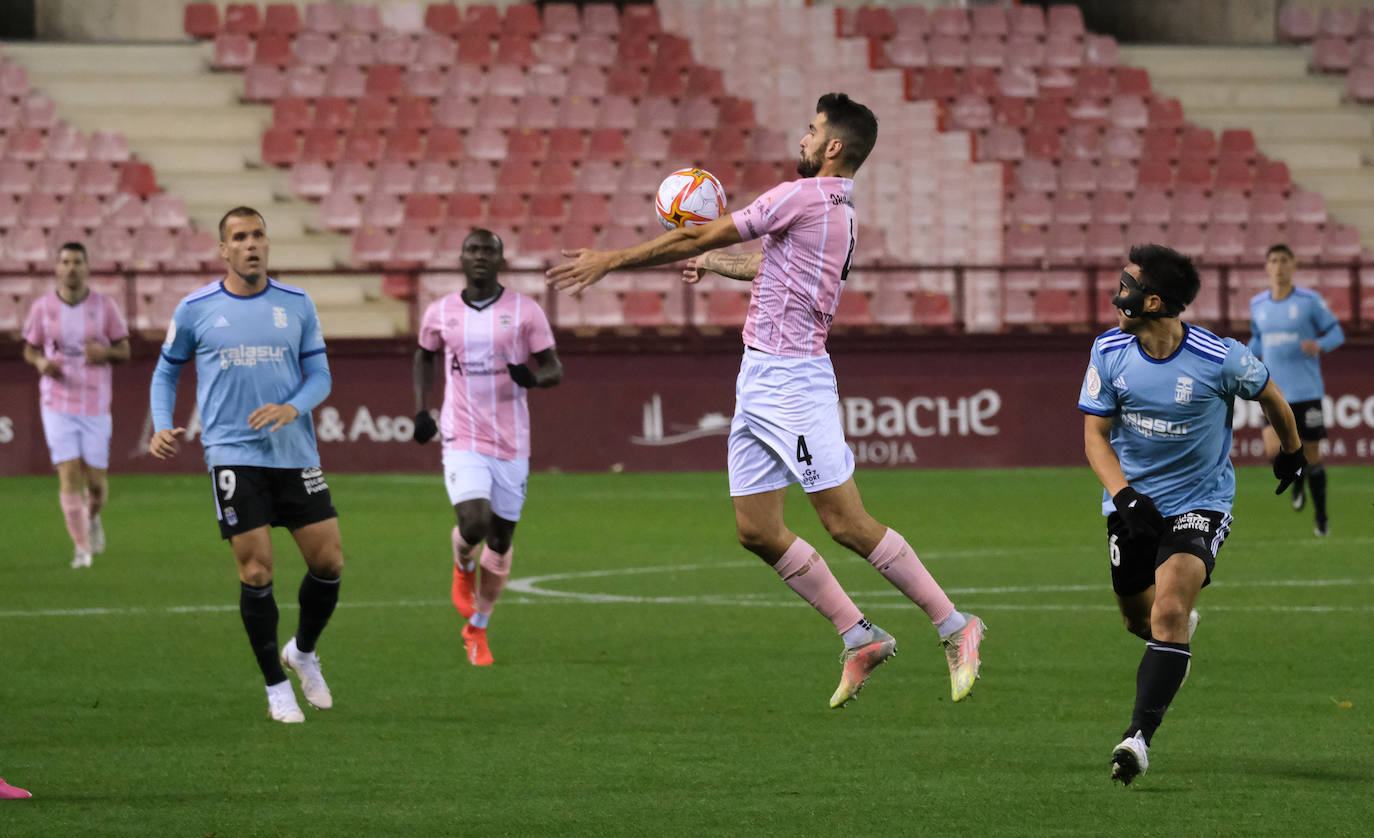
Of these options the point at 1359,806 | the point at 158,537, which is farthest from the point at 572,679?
the point at 158,537

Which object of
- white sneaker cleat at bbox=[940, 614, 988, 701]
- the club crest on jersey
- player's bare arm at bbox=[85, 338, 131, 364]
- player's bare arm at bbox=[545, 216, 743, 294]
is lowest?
white sneaker cleat at bbox=[940, 614, 988, 701]

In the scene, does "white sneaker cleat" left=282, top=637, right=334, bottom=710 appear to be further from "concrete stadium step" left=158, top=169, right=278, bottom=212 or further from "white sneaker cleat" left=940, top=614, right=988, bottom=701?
"concrete stadium step" left=158, top=169, right=278, bottom=212

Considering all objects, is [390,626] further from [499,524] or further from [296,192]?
[296,192]

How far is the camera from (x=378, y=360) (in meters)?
22.5

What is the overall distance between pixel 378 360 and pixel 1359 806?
1731 centimetres

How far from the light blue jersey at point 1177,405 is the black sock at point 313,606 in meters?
3.42

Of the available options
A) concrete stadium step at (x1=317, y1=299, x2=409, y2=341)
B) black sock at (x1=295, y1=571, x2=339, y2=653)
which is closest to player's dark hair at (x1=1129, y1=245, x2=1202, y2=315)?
black sock at (x1=295, y1=571, x2=339, y2=653)

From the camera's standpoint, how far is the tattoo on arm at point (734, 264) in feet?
24.8

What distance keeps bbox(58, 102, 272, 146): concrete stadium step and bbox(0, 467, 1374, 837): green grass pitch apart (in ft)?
41.8

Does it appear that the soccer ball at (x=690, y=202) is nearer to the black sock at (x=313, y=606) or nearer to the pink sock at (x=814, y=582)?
the pink sock at (x=814, y=582)

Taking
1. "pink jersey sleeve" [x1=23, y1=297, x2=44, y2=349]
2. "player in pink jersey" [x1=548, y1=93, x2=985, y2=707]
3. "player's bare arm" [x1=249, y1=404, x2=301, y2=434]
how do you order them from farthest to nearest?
1. "pink jersey sleeve" [x1=23, y1=297, x2=44, y2=349]
2. "player's bare arm" [x1=249, y1=404, x2=301, y2=434]
3. "player in pink jersey" [x1=548, y1=93, x2=985, y2=707]

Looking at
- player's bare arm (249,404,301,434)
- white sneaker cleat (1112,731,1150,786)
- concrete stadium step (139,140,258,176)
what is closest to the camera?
white sneaker cleat (1112,731,1150,786)

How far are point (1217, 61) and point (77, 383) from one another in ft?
68.1

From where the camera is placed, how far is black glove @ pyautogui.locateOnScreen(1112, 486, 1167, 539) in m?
6.83
